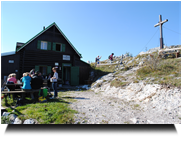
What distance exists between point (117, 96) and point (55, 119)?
4709 mm

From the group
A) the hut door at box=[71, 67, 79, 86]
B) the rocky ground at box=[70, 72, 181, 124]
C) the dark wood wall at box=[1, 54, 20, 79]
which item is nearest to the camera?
the rocky ground at box=[70, 72, 181, 124]

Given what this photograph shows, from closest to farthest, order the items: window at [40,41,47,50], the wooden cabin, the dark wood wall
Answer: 1. the dark wood wall
2. the wooden cabin
3. window at [40,41,47,50]

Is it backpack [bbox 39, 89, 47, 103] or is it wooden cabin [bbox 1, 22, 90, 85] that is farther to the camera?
wooden cabin [bbox 1, 22, 90, 85]

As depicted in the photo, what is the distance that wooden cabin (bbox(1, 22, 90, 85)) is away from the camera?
1265cm

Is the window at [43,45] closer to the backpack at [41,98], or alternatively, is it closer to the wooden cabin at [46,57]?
the wooden cabin at [46,57]

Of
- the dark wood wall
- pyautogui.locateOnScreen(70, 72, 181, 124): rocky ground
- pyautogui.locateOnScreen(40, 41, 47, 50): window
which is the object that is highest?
pyautogui.locateOnScreen(40, 41, 47, 50): window

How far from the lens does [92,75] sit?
50.8 feet

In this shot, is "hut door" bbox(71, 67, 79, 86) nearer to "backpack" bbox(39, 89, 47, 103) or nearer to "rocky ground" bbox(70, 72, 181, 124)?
"backpack" bbox(39, 89, 47, 103)

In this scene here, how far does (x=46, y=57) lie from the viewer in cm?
1374

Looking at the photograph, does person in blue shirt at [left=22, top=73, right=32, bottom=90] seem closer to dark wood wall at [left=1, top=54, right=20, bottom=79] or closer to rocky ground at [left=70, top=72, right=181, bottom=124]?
rocky ground at [left=70, top=72, right=181, bottom=124]

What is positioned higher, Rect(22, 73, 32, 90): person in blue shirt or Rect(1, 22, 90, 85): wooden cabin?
Rect(1, 22, 90, 85): wooden cabin

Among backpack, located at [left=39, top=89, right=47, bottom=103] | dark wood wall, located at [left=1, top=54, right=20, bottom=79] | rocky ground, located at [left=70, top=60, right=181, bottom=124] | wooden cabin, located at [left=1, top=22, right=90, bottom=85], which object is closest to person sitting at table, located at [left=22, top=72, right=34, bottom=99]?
backpack, located at [left=39, top=89, right=47, bottom=103]
